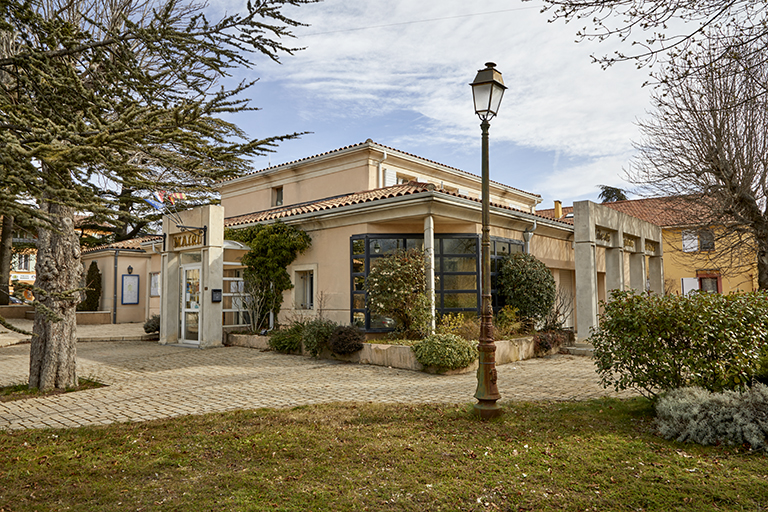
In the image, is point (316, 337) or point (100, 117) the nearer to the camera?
point (100, 117)

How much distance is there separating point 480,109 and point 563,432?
4.19 metres

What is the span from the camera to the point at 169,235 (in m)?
15.6

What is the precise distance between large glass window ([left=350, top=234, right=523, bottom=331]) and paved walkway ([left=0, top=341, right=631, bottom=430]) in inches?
77.4

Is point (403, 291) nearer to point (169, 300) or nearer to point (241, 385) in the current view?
point (241, 385)

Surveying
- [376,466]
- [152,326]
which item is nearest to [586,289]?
[376,466]

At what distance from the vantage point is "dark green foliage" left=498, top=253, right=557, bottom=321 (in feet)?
43.7

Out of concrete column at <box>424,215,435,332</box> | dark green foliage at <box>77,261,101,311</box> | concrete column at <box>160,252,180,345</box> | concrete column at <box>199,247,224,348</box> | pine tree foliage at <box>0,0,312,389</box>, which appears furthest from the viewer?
dark green foliage at <box>77,261,101,311</box>

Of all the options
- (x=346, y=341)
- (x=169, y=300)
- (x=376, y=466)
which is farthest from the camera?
(x=169, y=300)

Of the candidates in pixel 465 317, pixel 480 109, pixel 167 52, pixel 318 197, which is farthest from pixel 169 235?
pixel 480 109

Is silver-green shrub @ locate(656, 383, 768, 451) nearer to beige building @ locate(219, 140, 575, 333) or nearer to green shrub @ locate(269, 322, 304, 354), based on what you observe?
beige building @ locate(219, 140, 575, 333)

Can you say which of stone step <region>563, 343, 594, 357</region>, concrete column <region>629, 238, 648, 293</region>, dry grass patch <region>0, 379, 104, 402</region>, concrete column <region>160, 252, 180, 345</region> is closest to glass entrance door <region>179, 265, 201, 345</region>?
concrete column <region>160, 252, 180, 345</region>

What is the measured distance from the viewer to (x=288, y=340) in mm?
12742

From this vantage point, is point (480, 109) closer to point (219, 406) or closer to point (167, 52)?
point (167, 52)

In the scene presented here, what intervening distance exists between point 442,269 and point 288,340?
4354 millimetres
